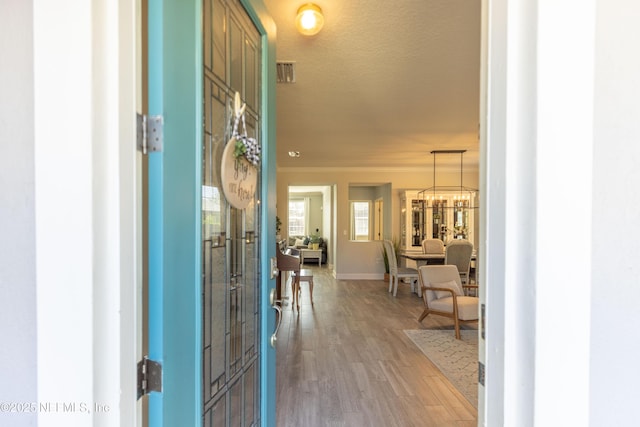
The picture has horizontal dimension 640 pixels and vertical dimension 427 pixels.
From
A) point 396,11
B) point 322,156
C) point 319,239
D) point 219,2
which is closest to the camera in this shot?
point 219,2

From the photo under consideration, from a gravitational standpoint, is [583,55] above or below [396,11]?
below

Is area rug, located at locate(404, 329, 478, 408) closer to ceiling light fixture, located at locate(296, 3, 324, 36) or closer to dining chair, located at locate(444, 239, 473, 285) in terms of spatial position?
dining chair, located at locate(444, 239, 473, 285)

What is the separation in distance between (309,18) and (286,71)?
0.75 metres

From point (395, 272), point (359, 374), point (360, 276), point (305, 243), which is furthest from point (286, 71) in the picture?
point (305, 243)

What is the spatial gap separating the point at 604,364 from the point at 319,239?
31.8 ft

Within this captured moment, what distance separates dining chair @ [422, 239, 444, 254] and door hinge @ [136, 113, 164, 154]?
6.04 meters

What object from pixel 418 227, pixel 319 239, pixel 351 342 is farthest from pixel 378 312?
pixel 319 239

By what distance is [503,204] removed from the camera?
0.61 meters

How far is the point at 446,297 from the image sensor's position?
12.5ft

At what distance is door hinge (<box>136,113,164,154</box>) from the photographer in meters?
0.73

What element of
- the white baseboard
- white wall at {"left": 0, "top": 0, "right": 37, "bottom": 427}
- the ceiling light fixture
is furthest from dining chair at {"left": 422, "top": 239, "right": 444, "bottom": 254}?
white wall at {"left": 0, "top": 0, "right": 37, "bottom": 427}

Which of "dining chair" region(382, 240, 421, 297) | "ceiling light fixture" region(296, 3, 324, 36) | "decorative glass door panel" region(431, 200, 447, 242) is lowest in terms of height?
"dining chair" region(382, 240, 421, 297)

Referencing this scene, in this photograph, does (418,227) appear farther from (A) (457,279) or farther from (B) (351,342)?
(B) (351,342)

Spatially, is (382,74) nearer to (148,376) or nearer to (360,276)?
(148,376)
